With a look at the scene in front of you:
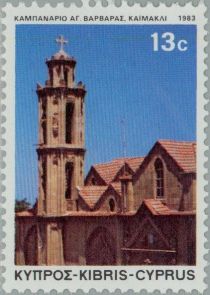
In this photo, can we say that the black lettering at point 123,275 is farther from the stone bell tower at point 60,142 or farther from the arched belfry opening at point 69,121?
the arched belfry opening at point 69,121

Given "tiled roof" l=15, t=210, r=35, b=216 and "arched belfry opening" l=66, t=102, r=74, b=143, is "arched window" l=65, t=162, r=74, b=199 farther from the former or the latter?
"tiled roof" l=15, t=210, r=35, b=216

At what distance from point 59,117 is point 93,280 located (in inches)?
121

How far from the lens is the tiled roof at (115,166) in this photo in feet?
57.2

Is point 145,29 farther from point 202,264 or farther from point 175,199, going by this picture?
point 202,264

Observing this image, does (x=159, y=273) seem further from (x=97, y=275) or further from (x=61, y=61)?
(x=61, y=61)

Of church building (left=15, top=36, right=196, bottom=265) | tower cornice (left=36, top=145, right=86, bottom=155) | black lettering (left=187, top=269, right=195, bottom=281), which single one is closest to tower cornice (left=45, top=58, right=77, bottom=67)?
church building (left=15, top=36, right=196, bottom=265)

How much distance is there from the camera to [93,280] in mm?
16578

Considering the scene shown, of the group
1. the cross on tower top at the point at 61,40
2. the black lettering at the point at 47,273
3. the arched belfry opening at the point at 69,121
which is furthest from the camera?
the arched belfry opening at the point at 69,121

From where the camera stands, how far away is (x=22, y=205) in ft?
56.0

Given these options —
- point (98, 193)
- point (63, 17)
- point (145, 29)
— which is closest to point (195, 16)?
point (145, 29)

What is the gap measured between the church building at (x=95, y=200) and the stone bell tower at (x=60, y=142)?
0.02 metres

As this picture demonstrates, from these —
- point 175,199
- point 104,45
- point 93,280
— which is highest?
point 104,45

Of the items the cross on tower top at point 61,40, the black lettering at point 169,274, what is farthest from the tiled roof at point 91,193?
the cross on tower top at point 61,40

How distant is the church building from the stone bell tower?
0.02 metres
